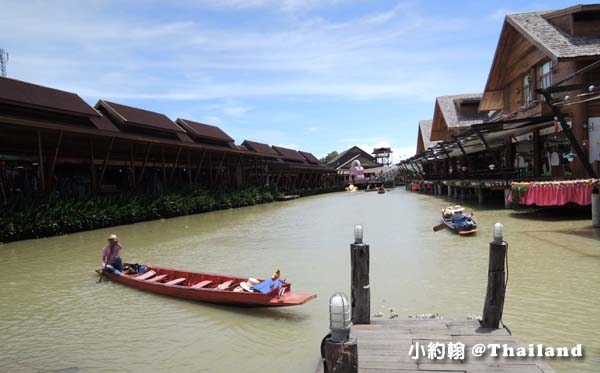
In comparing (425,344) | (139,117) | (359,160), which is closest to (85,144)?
(139,117)

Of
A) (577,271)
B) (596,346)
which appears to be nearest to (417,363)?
(596,346)

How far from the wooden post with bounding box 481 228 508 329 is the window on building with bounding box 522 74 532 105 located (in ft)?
62.3

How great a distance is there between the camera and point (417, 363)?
14.0 ft

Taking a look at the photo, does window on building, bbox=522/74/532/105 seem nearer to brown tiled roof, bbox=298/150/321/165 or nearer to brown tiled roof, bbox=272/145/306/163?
brown tiled roof, bbox=272/145/306/163

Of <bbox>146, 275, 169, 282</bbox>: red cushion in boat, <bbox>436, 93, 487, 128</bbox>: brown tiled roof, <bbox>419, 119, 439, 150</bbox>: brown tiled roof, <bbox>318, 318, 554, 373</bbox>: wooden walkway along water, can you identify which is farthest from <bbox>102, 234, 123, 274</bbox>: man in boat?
<bbox>419, 119, 439, 150</bbox>: brown tiled roof

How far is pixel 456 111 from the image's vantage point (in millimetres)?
36469

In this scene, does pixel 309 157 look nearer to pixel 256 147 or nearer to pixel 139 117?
pixel 256 147

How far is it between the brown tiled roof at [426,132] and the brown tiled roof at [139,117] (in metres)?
27.3

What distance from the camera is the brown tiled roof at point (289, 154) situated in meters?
55.0

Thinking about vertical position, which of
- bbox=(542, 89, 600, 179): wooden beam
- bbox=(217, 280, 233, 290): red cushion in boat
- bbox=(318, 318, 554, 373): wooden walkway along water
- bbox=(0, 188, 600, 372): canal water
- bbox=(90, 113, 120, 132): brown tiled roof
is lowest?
bbox=(0, 188, 600, 372): canal water

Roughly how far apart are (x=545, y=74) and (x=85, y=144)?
862 inches

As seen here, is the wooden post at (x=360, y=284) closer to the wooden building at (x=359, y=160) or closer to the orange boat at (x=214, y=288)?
the orange boat at (x=214, y=288)

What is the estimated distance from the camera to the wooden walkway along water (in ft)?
13.5

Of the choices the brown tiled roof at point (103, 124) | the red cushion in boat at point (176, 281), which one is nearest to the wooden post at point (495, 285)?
the red cushion in boat at point (176, 281)
